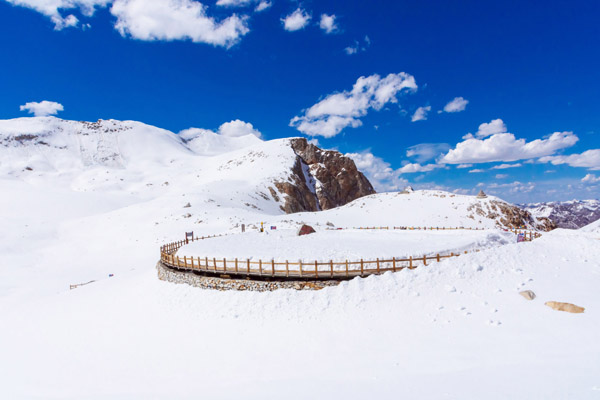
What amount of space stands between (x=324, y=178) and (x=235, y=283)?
95.9 metres

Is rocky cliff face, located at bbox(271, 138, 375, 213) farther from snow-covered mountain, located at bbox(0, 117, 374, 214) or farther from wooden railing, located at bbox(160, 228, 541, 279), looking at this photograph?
wooden railing, located at bbox(160, 228, 541, 279)

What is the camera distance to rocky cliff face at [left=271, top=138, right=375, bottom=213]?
340ft

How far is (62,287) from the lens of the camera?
3447 centimetres

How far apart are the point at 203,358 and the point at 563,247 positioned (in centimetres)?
2371

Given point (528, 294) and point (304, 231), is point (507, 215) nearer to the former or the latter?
point (304, 231)

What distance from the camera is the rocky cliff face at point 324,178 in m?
104

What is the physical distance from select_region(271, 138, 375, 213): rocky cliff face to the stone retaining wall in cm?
7409

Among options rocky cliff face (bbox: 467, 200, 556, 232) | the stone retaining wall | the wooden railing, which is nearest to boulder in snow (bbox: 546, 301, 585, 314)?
the wooden railing

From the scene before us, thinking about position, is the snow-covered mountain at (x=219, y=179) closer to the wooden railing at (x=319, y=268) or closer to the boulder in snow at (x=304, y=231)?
the boulder in snow at (x=304, y=231)

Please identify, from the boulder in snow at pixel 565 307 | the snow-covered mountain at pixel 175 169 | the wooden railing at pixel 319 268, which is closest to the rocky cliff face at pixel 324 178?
the snow-covered mountain at pixel 175 169

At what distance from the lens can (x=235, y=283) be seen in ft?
66.5

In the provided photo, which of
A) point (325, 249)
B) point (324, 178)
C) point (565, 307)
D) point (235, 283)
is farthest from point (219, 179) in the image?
point (565, 307)

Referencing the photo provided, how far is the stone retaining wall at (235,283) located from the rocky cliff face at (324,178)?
74092 millimetres

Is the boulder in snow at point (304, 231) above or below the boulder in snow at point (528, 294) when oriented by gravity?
above
